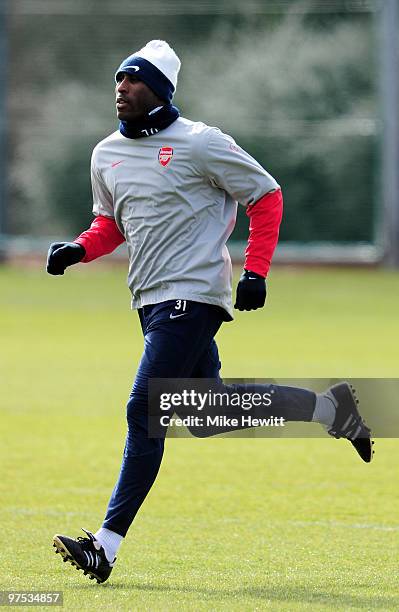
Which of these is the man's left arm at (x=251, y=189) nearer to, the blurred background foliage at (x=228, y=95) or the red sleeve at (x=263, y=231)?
the red sleeve at (x=263, y=231)

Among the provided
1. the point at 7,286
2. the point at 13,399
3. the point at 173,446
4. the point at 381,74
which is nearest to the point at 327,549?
the point at 173,446

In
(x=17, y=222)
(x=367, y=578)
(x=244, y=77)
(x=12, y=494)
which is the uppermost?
(x=367, y=578)

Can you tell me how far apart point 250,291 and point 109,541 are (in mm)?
1154

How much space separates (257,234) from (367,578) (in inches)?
58.0

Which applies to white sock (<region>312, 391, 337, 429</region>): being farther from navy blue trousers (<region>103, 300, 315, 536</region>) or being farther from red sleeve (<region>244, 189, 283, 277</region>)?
red sleeve (<region>244, 189, 283, 277</region>)

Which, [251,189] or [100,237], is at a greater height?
[251,189]

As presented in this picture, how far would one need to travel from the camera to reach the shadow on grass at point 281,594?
541cm

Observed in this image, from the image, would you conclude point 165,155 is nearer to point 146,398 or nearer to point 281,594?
point 146,398

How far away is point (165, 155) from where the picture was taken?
6.07 m

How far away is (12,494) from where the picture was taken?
7.93 m

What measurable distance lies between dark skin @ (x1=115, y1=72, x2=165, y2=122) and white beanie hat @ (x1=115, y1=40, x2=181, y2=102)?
3 cm

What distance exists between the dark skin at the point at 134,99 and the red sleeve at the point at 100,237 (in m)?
0.60

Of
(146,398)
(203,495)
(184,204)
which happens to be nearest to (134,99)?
(184,204)

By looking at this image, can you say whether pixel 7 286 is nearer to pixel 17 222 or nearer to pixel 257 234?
pixel 17 222
